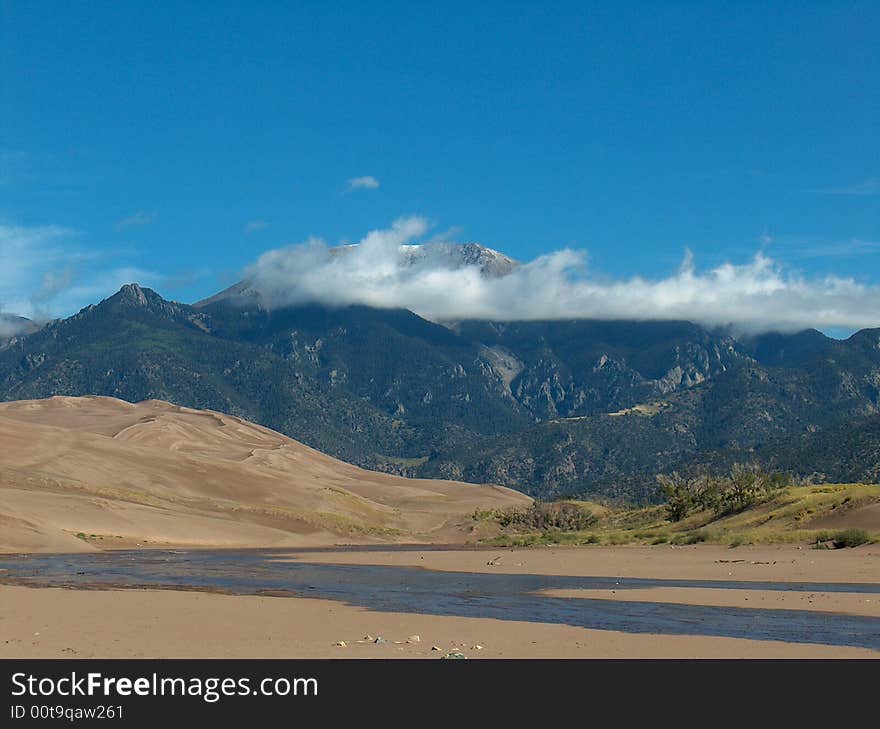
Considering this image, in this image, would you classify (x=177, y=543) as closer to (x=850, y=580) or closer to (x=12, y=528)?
(x=12, y=528)

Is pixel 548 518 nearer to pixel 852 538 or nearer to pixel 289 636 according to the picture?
pixel 852 538

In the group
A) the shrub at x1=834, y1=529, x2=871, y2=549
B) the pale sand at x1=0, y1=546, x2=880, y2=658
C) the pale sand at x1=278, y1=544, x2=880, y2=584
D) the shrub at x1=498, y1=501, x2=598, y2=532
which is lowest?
the shrub at x1=498, y1=501, x2=598, y2=532

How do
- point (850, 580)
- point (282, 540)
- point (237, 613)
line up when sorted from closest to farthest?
point (237, 613), point (850, 580), point (282, 540)

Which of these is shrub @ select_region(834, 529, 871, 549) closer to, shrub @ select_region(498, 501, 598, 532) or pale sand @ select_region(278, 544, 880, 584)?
pale sand @ select_region(278, 544, 880, 584)

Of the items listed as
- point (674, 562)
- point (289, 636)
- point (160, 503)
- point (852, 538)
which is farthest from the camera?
point (160, 503)

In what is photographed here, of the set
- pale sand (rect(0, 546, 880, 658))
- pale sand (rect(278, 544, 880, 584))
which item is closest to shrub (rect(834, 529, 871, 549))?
pale sand (rect(278, 544, 880, 584))

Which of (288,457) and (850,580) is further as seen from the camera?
(288,457)

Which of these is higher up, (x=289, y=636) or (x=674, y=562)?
(x=289, y=636)

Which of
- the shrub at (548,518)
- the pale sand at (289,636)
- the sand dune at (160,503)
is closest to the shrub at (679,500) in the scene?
the shrub at (548,518)

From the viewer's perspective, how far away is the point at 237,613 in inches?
957

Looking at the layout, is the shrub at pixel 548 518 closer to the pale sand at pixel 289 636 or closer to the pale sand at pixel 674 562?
the pale sand at pixel 674 562

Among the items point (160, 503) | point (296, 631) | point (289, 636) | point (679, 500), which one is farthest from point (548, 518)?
point (289, 636)

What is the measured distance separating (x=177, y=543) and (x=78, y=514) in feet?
23.4
